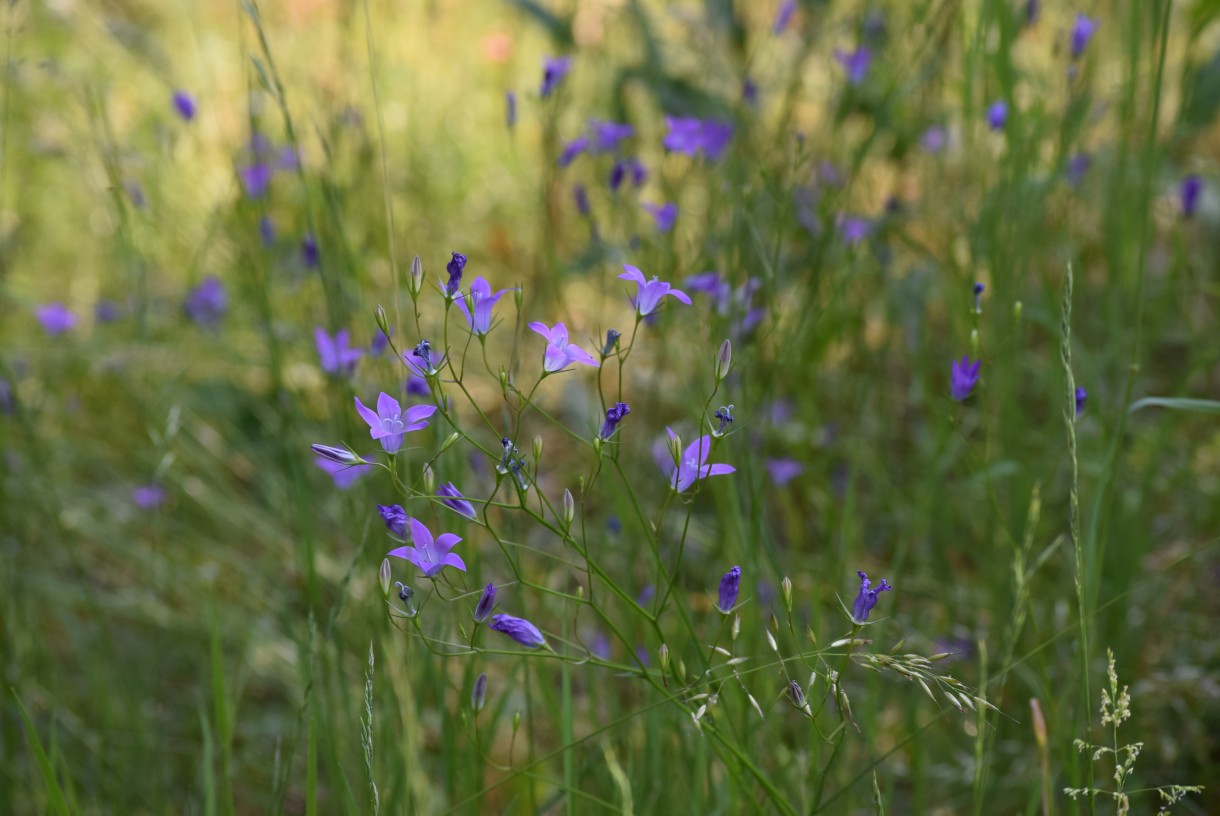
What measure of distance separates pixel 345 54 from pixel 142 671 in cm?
126

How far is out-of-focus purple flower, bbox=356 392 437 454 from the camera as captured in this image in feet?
3.07

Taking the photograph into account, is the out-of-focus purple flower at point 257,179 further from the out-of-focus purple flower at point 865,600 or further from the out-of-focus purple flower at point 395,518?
the out-of-focus purple flower at point 865,600

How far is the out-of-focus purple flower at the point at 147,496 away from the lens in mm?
2000

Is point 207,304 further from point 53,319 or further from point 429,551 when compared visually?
point 429,551

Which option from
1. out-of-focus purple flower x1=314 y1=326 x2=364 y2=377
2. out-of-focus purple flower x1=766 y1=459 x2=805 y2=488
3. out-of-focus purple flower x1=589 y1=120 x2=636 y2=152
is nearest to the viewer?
out-of-focus purple flower x1=314 y1=326 x2=364 y2=377

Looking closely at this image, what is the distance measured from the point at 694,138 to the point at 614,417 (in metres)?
0.88

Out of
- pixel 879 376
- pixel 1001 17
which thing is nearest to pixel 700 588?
pixel 879 376

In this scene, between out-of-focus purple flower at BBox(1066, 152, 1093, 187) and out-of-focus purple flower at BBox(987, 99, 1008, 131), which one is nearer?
out-of-focus purple flower at BBox(987, 99, 1008, 131)

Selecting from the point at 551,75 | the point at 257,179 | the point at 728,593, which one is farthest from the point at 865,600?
the point at 257,179

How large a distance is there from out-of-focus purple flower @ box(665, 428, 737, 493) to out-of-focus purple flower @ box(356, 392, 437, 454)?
0.21 meters

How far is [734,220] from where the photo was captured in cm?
171

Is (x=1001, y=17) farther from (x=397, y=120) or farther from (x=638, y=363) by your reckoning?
(x=397, y=120)

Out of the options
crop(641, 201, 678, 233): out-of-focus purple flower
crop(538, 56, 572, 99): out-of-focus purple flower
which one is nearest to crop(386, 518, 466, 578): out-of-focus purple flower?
crop(641, 201, 678, 233): out-of-focus purple flower

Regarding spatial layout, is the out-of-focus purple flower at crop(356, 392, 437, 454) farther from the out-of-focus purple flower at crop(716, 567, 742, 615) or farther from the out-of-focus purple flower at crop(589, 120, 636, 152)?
the out-of-focus purple flower at crop(589, 120, 636, 152)
